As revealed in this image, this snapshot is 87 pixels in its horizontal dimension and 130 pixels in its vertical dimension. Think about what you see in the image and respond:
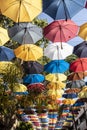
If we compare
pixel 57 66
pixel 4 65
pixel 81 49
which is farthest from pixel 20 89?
pixel 81 49

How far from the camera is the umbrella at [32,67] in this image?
11.5m

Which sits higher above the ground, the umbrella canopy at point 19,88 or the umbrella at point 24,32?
the umbrella at point 24,32

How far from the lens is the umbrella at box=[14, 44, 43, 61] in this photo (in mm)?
9898

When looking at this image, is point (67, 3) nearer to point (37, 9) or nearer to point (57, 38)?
point (37, 9)

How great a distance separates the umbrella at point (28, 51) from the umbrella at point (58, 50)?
37 cm

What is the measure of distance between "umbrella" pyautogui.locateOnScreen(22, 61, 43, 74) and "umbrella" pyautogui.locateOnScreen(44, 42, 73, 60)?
105cm

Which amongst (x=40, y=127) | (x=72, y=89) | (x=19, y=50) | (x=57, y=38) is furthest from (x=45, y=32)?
(x=40, y=127)

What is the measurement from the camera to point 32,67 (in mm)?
11570

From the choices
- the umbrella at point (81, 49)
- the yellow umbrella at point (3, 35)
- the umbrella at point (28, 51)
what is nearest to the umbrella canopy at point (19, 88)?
the umbrella at point (28, 51)

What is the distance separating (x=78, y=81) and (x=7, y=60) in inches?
194

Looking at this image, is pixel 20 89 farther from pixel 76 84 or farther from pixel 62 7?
pixel 62 7

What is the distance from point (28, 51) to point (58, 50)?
1.28 metres

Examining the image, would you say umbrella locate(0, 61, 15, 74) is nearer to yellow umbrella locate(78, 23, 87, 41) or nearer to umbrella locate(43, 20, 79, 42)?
umbrella locate(43, 20, 79, 42)

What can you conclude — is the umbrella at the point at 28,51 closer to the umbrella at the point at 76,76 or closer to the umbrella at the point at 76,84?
the umbrella at the point at 76,76
